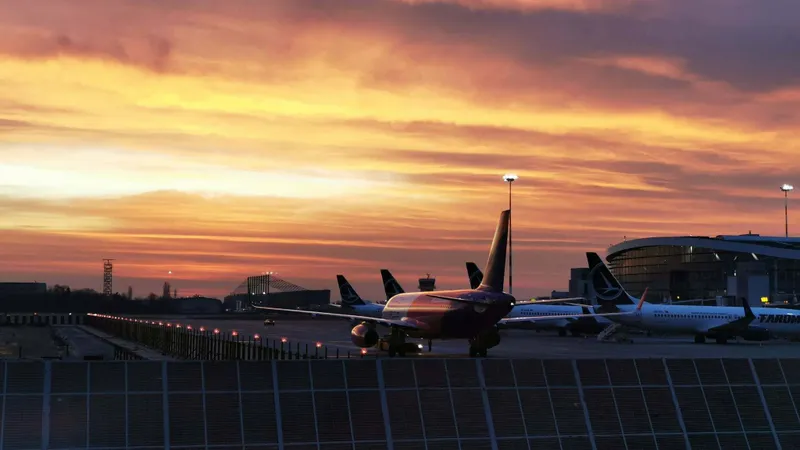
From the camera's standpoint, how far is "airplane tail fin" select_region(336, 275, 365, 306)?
151 meters

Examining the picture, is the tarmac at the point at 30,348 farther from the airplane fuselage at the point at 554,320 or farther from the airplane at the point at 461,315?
the airplane fuselage at the point at 554,320

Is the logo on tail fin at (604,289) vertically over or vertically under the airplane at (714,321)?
over

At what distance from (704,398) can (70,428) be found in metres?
25.0

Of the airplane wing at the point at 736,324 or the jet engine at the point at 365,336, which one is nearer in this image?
the jet engine at the point at 365,336

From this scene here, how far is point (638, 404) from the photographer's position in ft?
132

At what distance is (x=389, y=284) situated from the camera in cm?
13050

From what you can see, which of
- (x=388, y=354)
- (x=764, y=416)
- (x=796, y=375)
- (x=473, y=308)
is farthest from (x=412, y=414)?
(x=388, y=354)

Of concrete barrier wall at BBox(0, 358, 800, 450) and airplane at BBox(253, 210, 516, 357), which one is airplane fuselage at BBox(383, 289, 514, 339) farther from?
concrete barrier wall at BBox(0, 358, 800, 450)

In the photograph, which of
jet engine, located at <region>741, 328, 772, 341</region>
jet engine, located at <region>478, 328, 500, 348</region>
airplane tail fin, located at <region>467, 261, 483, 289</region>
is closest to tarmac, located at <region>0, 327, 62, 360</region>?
jet engine, located at <region>478, 328, 500, 348</region>

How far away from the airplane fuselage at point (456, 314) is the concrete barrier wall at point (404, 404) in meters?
22.7

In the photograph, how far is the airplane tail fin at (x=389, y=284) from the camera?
130250mm

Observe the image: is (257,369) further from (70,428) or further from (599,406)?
(599,406)

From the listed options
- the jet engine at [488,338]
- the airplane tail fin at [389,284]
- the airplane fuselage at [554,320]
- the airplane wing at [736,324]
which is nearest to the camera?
the jet engine at [488,338]

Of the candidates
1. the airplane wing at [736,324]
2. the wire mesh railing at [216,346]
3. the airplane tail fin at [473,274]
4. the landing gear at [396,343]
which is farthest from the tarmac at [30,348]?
the airplane wing at [736,324]
